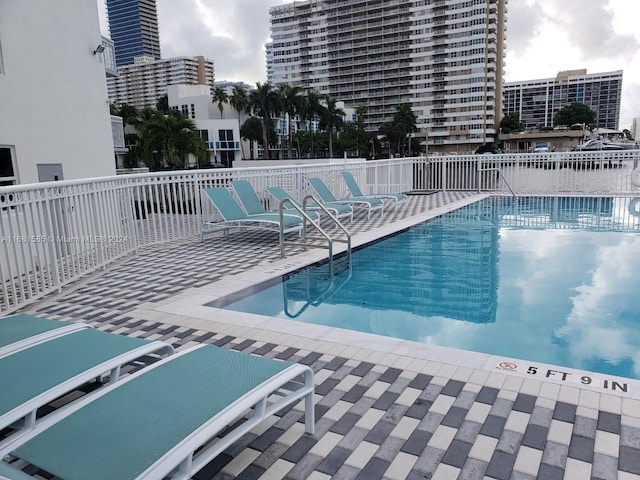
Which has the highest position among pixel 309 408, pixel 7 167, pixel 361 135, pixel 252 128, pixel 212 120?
pixel 212 120

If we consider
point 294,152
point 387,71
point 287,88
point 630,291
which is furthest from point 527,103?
Answer: point 630,291

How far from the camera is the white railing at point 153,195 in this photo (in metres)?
4.48

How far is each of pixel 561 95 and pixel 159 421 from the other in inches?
6304

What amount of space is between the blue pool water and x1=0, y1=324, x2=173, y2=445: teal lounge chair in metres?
1.89

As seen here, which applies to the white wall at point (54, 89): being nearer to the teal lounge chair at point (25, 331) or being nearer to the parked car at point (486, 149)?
the teal lounge chair at point (25, 331)

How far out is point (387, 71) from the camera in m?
95.6

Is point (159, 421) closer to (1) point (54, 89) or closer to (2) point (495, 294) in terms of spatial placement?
(2) point (495, 294)

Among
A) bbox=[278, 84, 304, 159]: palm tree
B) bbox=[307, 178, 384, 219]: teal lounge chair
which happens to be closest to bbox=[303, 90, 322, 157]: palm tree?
bbox=[278, 84, 304, 159]: palm tree

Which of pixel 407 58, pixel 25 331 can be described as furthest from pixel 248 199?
pixel 407 58

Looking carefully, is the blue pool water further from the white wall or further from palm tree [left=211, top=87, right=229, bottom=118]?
palm tree [left=211, top=87, right=229, bottom=118]

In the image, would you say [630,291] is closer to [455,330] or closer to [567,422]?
[455,330]

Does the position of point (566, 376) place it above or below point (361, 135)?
below

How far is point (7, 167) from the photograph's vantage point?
30.8 feet

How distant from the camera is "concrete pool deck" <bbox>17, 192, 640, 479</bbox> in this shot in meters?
2.02
